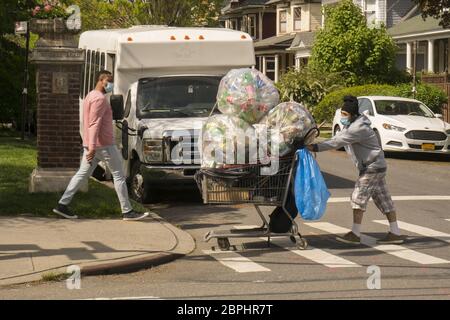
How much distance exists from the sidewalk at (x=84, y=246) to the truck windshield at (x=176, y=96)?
3193 millimetres

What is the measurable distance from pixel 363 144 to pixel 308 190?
4.31 ft

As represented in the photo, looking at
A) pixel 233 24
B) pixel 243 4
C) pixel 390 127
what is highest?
pixel 243 4

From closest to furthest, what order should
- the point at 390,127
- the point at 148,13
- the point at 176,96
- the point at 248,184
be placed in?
1. the point at 248,184
2. the point at 176,96
3. the point at 390,127
4. the point at 148,13

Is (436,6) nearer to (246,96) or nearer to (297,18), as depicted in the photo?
(246,96)

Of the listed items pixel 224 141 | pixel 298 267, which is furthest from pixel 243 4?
pixel 298 267

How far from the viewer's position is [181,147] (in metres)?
15.6

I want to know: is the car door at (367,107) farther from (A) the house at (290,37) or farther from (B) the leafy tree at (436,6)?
(A) the house at (290,37)

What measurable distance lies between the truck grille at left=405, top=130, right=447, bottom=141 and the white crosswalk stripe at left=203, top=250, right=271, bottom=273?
1401 cm

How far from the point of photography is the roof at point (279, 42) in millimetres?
66062

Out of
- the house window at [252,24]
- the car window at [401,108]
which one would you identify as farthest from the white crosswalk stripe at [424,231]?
the house window at [252,24]

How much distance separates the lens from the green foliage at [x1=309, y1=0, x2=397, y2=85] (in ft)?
138

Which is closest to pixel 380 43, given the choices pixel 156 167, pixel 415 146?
pixel 415 146

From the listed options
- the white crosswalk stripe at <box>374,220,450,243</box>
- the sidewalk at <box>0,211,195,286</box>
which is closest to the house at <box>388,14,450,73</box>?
the white crosswalk stripe at <box>374,220,450,243</box>

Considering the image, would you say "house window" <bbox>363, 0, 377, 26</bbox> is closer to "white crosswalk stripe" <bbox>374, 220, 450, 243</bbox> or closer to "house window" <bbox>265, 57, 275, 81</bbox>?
"house window" <bbox>265, 57, 275, 81</bbox>
